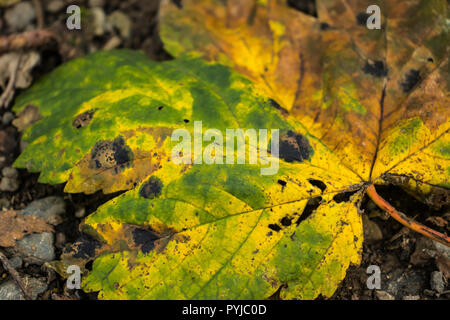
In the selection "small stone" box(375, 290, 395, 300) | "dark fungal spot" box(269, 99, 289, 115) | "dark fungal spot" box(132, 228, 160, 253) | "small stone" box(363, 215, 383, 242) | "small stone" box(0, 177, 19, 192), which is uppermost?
"dark fungal spot" box(269, 99, 289, 115)

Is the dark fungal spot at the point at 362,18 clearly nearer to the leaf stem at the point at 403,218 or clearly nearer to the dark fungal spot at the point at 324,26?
the dark fungal spot at the point at 324,26

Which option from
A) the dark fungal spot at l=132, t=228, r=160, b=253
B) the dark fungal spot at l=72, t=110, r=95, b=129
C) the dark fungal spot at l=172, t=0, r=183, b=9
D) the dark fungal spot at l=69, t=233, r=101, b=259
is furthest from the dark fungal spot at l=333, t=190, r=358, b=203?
the dark fungal spot at l=172, t=0, r=183, b=9

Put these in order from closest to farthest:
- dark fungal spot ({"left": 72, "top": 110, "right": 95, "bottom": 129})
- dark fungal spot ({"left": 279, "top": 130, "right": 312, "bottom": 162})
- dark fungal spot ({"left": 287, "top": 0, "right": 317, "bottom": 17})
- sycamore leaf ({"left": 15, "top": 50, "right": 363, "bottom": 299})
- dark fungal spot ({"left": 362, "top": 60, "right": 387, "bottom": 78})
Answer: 1. sycamore leaf ({"left": 15, "top": 50, "right": 363, "bottom": 299})
2. dark fungal spot ({"left": 279, "top": 130, "right": 312, "bottom": 162})
3. dark fungal spot ({"left": 72, "top": 110, "right": 95, "bottom": 129})
4. dark fungal spot ({"left": 362, "top": 60, "right": 387, "bottom": 78})
5. dark fungal spot ({"left": 287, "top": 0, "right": 317, "bottom": 17})

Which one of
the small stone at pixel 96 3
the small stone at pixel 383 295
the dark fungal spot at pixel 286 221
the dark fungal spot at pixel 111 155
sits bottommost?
the small stone at pixel 383 295

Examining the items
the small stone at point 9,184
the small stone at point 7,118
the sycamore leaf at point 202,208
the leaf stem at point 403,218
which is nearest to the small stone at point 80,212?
the sycamore leaf at point 202,208

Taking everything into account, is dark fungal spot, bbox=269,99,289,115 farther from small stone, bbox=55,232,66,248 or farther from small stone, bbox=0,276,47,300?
small stone, bbox=0,276,47,300

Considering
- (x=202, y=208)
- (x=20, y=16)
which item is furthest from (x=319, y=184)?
(x=20, y=16)
